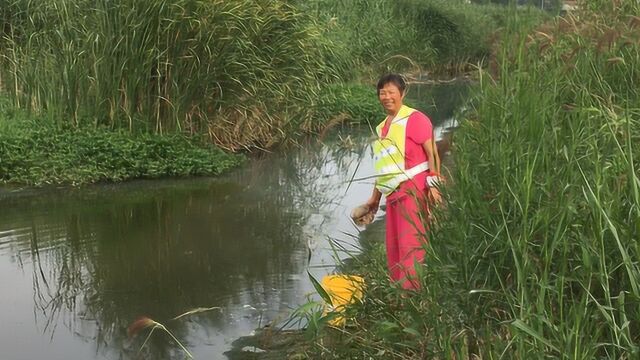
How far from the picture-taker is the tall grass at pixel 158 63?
360 inches

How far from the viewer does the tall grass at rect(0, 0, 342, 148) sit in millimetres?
9141

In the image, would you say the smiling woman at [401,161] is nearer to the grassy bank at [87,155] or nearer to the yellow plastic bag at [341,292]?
the yellow plastic bag at [341,292]

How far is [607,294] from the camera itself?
Answer: 273cm

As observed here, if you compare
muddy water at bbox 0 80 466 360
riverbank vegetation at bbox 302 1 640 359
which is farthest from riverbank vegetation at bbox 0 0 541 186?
riverbank vegetation at bbox 302 1 640 359

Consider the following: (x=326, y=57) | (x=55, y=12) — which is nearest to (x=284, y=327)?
(x=55, y=12)

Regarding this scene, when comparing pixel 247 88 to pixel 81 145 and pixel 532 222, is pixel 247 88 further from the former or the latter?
pixel 532 222

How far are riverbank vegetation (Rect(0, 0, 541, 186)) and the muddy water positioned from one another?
1073mm

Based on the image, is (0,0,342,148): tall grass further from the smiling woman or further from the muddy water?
the smiling woman

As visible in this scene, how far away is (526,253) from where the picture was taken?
304 centimetres

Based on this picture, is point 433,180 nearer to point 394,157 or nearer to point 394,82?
point 394,157

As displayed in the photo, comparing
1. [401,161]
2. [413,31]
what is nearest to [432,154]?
[401,161]

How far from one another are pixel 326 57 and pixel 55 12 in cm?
384

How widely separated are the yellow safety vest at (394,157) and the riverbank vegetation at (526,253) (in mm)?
406

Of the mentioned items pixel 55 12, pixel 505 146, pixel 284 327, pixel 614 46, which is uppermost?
pixel 55 12
